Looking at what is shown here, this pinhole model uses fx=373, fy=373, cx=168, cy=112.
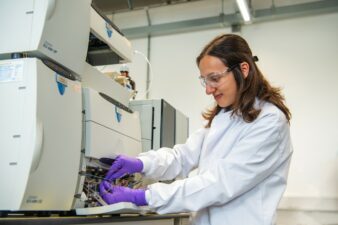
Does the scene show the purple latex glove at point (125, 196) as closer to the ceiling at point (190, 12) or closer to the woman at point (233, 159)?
the woman at point (233, 159)

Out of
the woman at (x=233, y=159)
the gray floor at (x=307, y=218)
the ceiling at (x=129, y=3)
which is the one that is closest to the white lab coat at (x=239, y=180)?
the woman at (x=233, y=159)

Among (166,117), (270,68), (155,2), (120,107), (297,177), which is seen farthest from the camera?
(155,2)

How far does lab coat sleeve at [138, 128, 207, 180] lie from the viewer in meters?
1.53

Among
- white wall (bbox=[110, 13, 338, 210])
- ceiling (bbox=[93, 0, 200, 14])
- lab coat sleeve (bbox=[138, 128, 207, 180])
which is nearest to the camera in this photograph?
lab coat sleeve (bbox=[138, 128, 207, 180])

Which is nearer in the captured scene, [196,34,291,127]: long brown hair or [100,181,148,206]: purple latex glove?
[100,181,148,206]: purple latex glove

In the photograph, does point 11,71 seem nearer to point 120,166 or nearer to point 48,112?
point 48,112

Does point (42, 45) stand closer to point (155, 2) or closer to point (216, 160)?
point (216, 160)

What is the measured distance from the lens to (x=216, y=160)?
1.31 meters

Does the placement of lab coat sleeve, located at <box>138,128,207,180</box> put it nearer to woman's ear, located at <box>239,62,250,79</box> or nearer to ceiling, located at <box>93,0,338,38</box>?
woman's ear, located at <box>239,62,250,79</box>

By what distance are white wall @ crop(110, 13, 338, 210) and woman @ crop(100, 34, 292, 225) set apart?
1.98m

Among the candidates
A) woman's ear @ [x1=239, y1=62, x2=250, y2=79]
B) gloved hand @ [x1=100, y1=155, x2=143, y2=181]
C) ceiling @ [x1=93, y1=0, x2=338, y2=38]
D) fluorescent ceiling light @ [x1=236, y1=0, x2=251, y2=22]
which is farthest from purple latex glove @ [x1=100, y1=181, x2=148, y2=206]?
ceiling @ [x1=93, y1=0, x2=338, y2=38]

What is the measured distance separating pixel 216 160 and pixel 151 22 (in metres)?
2.96

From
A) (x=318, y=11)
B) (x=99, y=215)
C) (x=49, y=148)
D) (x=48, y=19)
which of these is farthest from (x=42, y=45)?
(x=318, y=11)

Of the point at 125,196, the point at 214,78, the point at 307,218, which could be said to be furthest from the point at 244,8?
the point at 125,196
